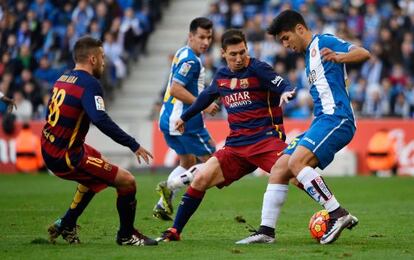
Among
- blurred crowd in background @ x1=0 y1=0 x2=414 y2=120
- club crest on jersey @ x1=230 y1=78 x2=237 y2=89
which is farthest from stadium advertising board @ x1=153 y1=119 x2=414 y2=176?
club crest on jersey @ x1=230 y1=78 x2=237 y2=89

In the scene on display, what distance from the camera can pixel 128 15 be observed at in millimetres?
31281

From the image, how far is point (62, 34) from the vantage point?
104 ft

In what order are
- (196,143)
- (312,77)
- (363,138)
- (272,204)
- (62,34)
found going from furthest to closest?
(62,34) < (363,138) < (196,143) < (312,77) < (272,204)

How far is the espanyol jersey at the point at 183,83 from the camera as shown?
1449cm

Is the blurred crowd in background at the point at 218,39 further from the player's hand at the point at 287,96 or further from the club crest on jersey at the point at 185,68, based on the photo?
the player's hand at the point at 287,96

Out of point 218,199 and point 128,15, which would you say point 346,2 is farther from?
point 218,199

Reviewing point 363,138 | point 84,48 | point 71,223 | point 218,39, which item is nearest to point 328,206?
point 71,223

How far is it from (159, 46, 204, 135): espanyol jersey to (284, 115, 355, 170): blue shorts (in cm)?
398

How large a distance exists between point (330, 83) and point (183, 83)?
3998 mm

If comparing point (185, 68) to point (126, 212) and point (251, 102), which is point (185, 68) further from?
point (126, 212)

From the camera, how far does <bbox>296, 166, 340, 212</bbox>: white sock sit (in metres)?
10.6

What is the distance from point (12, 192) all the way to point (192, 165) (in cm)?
558

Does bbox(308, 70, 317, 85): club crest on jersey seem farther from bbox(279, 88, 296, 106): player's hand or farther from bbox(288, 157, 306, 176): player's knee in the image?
bbox(288, 157, 306, 176): player's knee

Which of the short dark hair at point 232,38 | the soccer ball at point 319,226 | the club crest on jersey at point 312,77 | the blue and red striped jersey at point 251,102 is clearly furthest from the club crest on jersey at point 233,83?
the soccer ball at point 319,226
